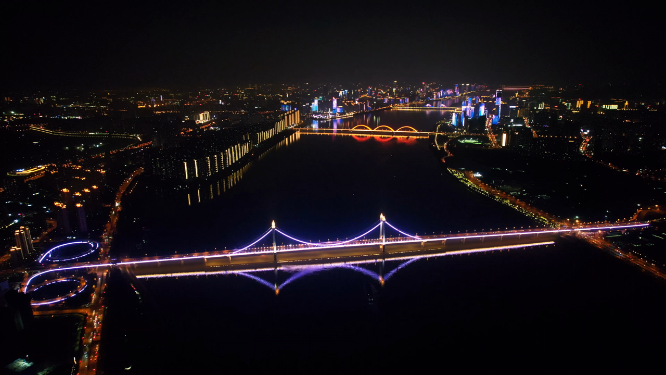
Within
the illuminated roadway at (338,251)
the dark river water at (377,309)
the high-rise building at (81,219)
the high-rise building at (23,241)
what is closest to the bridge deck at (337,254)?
the illuminated roadway at (338,251)

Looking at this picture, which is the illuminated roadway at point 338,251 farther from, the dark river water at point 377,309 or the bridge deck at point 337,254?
the dark river water at point 377,309

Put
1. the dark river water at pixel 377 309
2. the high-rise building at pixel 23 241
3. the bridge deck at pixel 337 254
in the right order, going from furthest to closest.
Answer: the bridge deck at pixel 337 254 → the high-rise building at pixel 23 241 → the dark river water at pixel 377 309

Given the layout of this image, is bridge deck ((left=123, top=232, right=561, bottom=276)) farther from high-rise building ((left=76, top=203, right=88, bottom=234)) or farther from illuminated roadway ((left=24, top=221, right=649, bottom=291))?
high-rise building ((left=76, top=203, right=88, bottom=234))

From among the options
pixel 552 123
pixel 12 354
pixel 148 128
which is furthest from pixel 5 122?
pixel 552 123

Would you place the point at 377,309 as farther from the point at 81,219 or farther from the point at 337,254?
the point at 81,219

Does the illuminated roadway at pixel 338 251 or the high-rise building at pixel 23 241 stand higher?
the high-rise building at pixel 23 241

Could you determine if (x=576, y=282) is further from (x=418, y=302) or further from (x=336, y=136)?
(x=336, y=136)

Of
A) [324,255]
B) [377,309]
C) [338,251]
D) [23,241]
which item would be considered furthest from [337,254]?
[23,241]

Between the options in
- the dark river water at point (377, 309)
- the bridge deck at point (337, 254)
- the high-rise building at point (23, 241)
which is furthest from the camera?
the bridge deck at point (337, 254)

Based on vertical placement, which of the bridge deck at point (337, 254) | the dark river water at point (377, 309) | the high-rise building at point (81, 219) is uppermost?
the high-rise building at point (81, 219)
